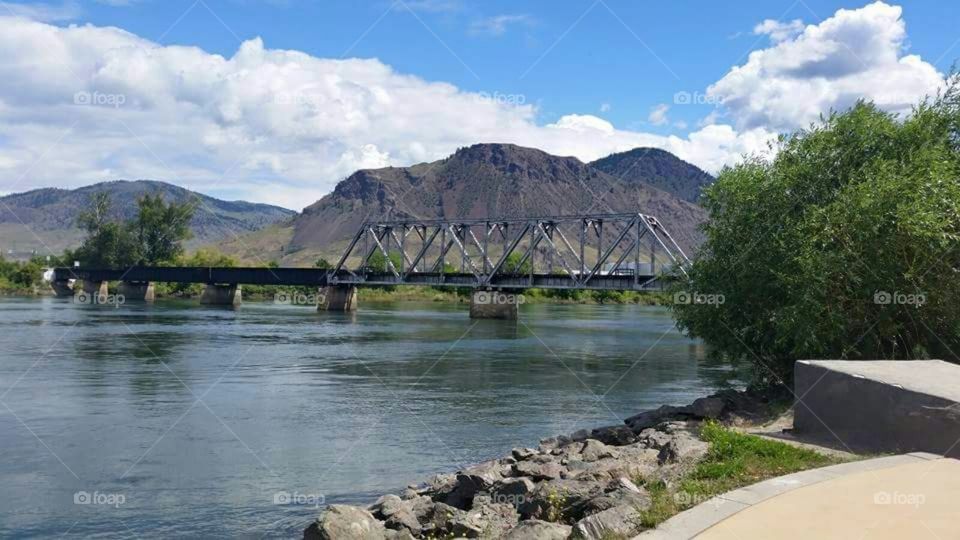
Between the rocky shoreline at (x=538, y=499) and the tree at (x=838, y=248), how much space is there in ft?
29.8

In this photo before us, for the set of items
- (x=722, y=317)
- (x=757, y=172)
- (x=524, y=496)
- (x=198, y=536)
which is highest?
(x=757, y=172)

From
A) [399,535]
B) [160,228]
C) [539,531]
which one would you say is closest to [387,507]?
[399,535]

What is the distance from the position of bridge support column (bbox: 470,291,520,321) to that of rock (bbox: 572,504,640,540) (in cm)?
10266

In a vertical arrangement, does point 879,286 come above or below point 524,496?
above

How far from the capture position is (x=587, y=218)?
370ft

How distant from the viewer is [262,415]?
105ft

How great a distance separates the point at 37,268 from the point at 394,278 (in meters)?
92.5

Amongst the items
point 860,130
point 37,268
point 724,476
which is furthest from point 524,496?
point 37,268

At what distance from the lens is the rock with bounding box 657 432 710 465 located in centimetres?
1562

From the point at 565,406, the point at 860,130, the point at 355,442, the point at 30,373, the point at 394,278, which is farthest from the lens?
the point at 394,278

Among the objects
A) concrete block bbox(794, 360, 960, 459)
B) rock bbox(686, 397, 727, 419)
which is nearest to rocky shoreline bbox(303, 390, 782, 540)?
concrete block bbox(794, 360, 960, 459)

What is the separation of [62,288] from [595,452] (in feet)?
596

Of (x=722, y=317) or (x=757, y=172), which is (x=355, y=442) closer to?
(x=722, y=317)

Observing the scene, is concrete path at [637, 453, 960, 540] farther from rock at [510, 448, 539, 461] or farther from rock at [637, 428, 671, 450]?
rock at [510, 448, 539, 461]
